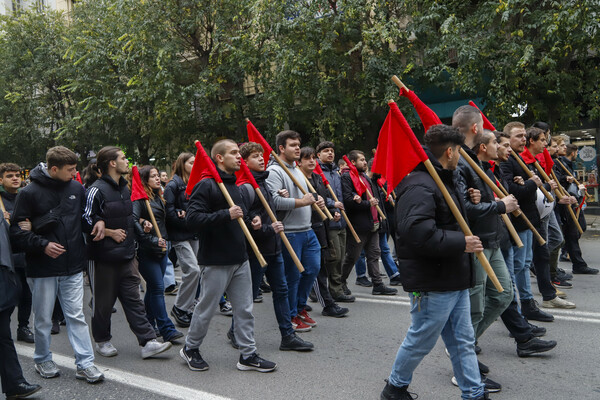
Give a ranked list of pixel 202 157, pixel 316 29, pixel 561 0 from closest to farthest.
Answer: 1. pixel 202 157
2. pixel 561 0
3. pixel 316 29

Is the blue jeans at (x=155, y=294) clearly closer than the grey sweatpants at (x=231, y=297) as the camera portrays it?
No

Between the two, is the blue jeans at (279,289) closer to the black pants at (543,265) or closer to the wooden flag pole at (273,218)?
the wooden flag pole at (273,218)

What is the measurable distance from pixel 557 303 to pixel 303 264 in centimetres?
281

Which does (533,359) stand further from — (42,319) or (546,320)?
(42,319)

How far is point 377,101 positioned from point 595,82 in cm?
519

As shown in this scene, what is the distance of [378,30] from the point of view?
42.8ft

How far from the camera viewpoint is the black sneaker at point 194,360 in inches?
186

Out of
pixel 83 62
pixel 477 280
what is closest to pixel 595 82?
pixel 477 280

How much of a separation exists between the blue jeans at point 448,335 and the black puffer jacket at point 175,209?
3.53 m

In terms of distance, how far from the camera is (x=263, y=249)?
5.13 meters

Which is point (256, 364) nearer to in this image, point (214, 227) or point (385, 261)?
point (214, 227)

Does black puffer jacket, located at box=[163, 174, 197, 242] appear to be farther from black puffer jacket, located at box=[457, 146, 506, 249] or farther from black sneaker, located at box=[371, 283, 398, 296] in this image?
black puffer jacket, located at box=[457, 146, 506, 249]

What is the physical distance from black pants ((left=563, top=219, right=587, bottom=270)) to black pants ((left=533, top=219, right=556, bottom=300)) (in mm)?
2227

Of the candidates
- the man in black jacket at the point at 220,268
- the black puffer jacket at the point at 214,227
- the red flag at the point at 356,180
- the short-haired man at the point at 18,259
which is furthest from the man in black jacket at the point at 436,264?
the short-haired man at the point at 18,259
